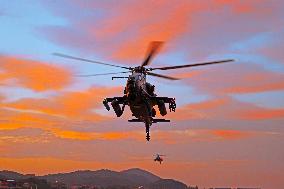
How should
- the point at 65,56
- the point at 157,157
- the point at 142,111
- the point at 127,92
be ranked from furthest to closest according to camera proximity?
the point at 157,157 → the point at 142,111 → the point at 127,92 → the point at 65,56

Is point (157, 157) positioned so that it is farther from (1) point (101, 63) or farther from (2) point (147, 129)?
(1) point (101, 63)

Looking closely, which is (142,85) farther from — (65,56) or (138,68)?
(65,56)

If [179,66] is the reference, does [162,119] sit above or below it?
below

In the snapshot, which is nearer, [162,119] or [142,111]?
[142,111]

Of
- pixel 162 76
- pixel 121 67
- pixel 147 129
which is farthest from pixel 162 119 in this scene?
pixel 121 67

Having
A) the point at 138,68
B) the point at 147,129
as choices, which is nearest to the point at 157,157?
the point at 147,129

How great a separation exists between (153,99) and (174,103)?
3.52 meters

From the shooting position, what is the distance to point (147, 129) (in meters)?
53.3

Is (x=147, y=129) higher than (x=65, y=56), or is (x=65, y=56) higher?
(x=65, y=56)

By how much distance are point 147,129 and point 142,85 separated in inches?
377

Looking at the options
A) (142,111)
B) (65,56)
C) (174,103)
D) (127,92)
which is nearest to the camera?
(65,56)

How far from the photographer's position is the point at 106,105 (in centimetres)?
4800

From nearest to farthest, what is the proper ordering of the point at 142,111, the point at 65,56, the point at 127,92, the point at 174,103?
the point at 65,56
the point at 127,92
the point at 142,111
the point at 174,103

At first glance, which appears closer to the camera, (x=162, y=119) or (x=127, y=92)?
(x=127, y=92)
